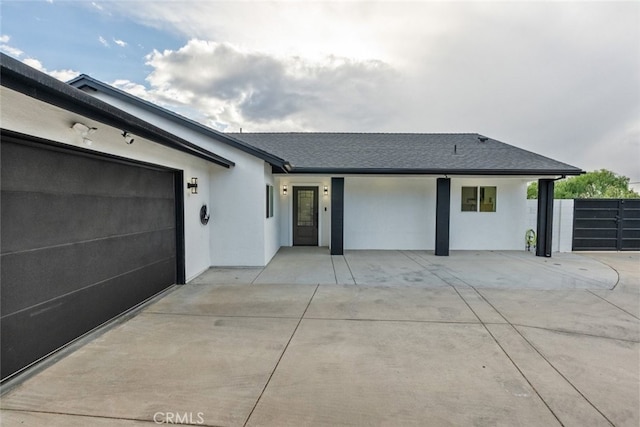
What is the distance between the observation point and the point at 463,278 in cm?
695

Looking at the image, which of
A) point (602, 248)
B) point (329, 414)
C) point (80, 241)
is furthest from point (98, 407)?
point (602, 248)

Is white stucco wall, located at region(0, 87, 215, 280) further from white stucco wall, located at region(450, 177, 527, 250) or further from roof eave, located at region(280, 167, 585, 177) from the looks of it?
white stucco wall, located at region(450, 177, 527, 250)

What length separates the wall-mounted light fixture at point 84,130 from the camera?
11.0 ft

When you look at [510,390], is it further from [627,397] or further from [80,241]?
[80,241]

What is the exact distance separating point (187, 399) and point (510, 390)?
295cm

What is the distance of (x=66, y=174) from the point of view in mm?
3541

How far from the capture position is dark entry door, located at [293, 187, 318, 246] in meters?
11.8

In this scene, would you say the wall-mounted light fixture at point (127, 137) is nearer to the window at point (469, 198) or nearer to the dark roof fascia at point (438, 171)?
the dark roof fascia at point (438, 171)

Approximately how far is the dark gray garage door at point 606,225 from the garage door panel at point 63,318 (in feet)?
45.5

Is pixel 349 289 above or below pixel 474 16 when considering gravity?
below

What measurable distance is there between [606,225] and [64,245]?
15.4 m

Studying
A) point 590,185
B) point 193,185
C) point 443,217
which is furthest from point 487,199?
point 590,185

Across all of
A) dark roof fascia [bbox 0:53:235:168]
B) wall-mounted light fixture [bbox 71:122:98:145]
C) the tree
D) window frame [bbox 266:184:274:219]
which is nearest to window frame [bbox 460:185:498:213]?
window frame [bbox 266:184:274:219]

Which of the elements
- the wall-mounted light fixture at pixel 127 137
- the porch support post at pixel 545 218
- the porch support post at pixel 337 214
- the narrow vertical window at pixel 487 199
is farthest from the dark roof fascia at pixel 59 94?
the porch support post at pixel 545 218
